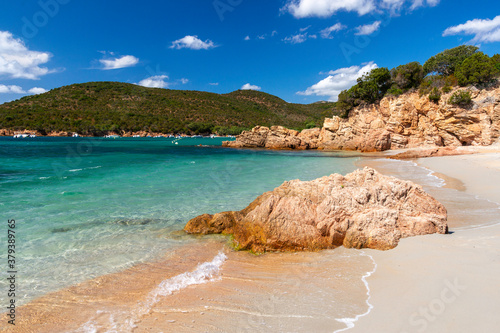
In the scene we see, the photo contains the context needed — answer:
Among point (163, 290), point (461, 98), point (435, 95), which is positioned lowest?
point (163, 290)

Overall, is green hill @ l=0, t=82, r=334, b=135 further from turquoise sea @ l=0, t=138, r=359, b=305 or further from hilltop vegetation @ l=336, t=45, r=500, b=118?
turquoise sea @ l=0, t=138, r=359, b=305

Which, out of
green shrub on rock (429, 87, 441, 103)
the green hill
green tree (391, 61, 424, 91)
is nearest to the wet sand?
green shrub on rock (429, 87, 441, 103)

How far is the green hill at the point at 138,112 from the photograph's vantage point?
82375 millimetres

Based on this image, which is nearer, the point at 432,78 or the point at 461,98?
the point at 461,98

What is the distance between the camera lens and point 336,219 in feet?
18.5

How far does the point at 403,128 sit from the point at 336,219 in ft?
129

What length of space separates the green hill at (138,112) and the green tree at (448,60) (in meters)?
37.4

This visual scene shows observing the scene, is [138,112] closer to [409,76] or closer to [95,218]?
[409,76]

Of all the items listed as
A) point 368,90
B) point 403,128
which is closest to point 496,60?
point 403,128

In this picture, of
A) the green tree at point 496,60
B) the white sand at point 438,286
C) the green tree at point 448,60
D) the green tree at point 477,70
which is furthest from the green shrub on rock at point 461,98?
the white sand at point 438,286

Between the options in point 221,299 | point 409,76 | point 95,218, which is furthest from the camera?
point 409,76

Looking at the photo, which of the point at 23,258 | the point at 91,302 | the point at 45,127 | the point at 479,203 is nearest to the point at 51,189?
the point at 23,258

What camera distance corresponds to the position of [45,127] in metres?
79.3

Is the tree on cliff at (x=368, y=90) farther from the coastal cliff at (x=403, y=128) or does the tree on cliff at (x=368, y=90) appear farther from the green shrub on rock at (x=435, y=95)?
the green shrub on rock at (x=435, y=95)
